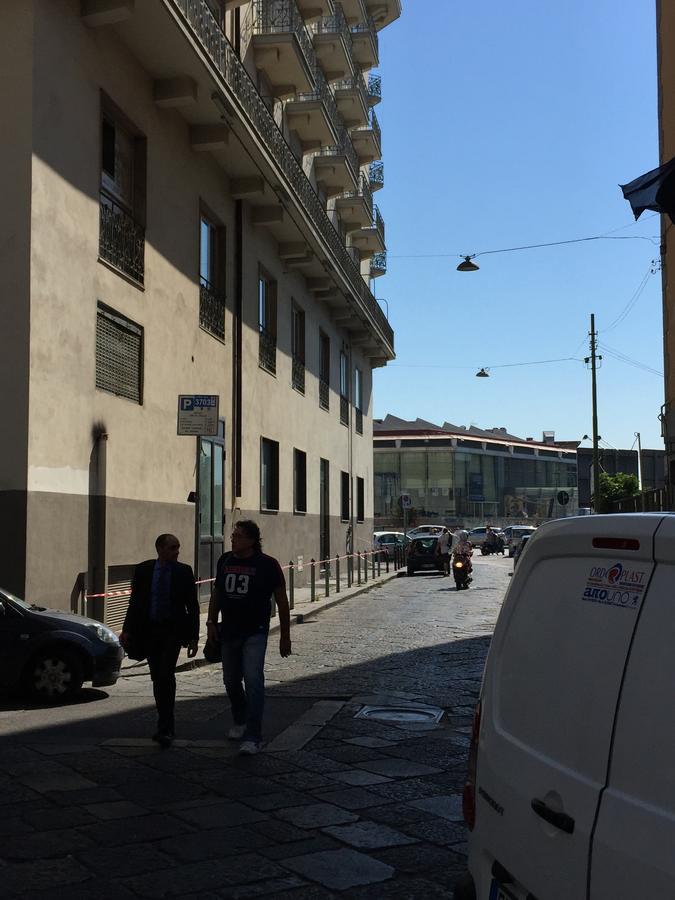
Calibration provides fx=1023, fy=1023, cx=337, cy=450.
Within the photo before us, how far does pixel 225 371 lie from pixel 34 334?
325 inches

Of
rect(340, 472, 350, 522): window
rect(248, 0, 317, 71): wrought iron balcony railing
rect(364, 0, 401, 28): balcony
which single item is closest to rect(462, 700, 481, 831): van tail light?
rect(248, 0, 317, 71): wrought iron balcony railing

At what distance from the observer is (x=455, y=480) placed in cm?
10112

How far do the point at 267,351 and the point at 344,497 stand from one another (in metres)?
11.6

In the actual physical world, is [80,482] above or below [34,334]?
below

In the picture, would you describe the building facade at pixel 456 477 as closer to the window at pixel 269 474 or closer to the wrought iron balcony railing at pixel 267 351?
the window at pixel 269 474

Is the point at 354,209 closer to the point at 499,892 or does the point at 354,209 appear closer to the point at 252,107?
the point at 252,107

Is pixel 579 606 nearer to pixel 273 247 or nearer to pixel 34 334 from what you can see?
pixel 34 334

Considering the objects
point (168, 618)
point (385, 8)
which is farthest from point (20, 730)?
point (385, 8)

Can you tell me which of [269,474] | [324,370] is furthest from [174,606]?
[324,370]

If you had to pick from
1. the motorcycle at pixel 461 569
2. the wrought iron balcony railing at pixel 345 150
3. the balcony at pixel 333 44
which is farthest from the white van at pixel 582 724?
the balcony at pixel 333 44

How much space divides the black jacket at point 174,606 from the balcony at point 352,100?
87.6 feet

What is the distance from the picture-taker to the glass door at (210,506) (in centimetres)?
1952

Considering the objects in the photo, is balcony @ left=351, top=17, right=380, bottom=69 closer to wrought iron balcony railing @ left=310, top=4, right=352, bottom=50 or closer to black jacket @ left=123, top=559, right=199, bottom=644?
wrought iron balcony railing @ left=310, top=4, right=352, bottom=50

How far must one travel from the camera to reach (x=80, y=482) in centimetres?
1405
